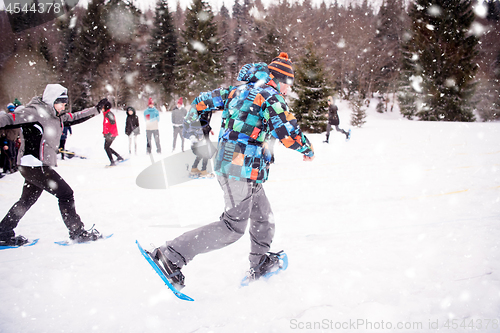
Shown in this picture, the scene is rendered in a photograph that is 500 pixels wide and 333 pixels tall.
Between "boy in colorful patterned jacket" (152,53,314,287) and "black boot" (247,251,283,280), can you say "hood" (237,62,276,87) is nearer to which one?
"boy in colorful patterned jacket" (152,53,314,287)

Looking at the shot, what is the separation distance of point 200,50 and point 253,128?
30.0 m

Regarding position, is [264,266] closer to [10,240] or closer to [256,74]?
[256,74]

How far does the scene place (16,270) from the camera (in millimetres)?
2639

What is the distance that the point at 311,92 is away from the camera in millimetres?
15625

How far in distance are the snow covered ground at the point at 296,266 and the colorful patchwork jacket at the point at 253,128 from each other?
105cm

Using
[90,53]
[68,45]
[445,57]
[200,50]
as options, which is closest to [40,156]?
[445,57]

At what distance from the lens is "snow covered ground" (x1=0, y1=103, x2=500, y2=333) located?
2.00 m

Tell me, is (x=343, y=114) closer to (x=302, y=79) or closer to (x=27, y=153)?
(x=302, y=79)

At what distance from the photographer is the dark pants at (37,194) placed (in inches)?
116

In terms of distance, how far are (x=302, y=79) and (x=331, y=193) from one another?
1204 cm

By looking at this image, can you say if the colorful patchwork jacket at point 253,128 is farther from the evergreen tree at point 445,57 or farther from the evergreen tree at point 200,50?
the evergreen tree at point 200,50

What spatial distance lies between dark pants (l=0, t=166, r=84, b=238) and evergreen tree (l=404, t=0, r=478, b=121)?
25.7 m

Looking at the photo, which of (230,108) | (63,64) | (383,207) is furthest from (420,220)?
(63,64)

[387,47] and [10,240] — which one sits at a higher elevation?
[387,47]
